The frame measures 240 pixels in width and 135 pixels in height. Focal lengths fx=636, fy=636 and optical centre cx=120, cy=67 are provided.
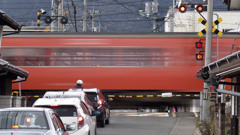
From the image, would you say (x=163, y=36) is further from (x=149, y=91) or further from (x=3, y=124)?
(x=3, y=124)

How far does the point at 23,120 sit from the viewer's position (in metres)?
10.7

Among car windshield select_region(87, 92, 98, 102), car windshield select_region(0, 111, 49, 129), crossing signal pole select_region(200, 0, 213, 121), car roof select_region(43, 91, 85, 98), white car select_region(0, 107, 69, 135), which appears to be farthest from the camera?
crossing signal pole select_region(200, 0, 213, 121)

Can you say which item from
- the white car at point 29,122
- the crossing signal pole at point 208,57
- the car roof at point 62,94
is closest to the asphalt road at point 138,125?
the crossing signal pole at point 208,57

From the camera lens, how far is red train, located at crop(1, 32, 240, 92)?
105ft

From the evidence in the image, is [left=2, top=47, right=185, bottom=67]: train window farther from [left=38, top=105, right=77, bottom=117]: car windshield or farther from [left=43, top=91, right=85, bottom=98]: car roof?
[left=38, top=105, right=77, bottom=117]: car windshield

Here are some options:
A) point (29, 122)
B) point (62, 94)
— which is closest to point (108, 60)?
point (62, 94)

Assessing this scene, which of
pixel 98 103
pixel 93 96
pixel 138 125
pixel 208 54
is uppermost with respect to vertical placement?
pixel 208 54

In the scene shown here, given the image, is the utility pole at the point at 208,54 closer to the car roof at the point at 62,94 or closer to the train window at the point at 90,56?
the car roof at the point at 62,94

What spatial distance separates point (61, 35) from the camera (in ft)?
107

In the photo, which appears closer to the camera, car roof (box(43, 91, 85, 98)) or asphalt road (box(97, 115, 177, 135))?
car roof (box(43, 91, 85, 98))

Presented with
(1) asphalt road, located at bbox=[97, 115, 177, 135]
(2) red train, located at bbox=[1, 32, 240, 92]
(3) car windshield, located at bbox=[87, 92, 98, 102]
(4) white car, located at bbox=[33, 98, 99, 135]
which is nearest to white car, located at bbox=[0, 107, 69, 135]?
(4) white car, located at bbox=[33, 98, 99, 135]

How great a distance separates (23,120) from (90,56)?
2175 centimetres

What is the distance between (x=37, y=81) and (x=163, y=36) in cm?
680

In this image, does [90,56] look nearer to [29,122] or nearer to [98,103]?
[98,103]
